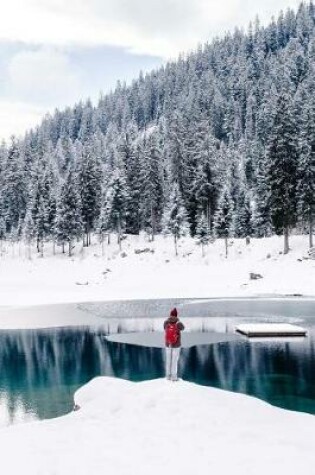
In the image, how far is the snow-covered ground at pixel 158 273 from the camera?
6062 cm

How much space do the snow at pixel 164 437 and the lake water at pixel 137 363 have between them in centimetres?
351

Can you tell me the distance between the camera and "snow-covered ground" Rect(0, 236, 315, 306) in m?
60.6

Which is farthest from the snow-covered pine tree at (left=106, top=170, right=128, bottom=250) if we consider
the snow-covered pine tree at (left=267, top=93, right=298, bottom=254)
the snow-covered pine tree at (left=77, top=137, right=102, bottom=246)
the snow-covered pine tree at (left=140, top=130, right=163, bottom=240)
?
the snow-covered pine tree at (left=267, top=93, right=298, bottom=254)

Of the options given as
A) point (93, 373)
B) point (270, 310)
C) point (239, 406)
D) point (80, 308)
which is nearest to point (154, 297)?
point (80, 308)

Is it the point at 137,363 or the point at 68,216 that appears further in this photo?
the point at 68,216

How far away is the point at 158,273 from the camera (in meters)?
74.6

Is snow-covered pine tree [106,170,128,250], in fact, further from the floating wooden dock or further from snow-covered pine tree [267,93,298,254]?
the floating wooden dock

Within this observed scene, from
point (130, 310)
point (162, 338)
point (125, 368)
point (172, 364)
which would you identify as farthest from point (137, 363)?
point (130, 310)

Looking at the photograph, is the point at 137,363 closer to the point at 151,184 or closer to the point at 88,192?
the point at 151,184

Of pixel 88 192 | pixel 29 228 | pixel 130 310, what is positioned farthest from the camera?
pixel 29 228

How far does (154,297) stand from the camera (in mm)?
59312

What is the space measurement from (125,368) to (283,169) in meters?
46.8

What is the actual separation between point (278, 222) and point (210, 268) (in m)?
11.2

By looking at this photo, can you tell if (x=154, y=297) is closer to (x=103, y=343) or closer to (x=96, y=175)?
(x=103, y=343)
